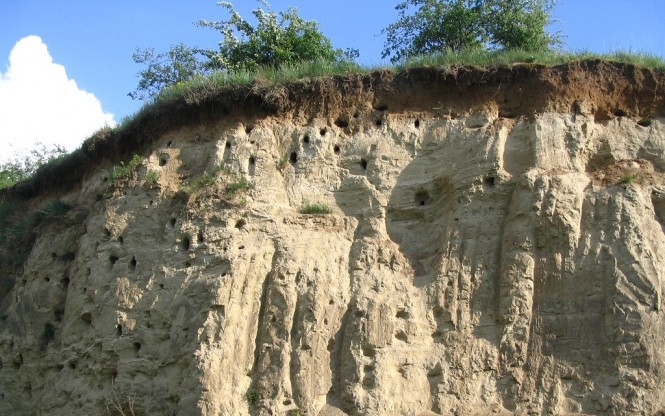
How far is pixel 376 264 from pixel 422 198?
1.66m

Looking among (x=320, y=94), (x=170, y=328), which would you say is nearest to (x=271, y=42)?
(x=320, y=94)

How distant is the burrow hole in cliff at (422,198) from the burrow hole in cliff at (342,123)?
2093 mm

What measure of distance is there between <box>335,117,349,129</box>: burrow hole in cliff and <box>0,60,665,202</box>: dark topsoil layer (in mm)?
113

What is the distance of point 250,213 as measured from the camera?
15.6 meters

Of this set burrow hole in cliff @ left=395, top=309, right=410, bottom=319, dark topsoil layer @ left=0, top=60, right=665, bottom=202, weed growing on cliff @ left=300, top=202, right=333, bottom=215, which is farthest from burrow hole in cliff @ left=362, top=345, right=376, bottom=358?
dark topsoil layer @ left=0, top=60, right=665, bottom=202

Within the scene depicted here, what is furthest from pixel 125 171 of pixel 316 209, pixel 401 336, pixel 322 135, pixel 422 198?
pixel 401 336

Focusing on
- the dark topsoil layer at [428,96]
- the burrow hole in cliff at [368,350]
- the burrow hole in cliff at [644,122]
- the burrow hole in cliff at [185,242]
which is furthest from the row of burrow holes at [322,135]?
the burrow hole in cliff at [644,122]

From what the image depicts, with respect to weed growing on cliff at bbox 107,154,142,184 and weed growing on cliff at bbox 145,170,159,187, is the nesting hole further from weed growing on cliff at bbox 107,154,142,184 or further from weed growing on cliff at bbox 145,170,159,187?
weed growing on cliff at bbox 107,154,142,184

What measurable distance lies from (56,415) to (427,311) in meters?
6.76

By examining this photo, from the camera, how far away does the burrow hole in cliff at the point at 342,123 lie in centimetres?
1673

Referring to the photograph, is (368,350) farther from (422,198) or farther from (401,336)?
(422,198)

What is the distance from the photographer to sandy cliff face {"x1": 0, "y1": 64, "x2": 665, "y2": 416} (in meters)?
13.5

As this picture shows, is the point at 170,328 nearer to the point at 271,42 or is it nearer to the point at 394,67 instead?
the point at 394,67

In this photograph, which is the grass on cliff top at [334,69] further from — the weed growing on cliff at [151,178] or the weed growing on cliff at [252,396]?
the weed growing on cliff at [252,396]
